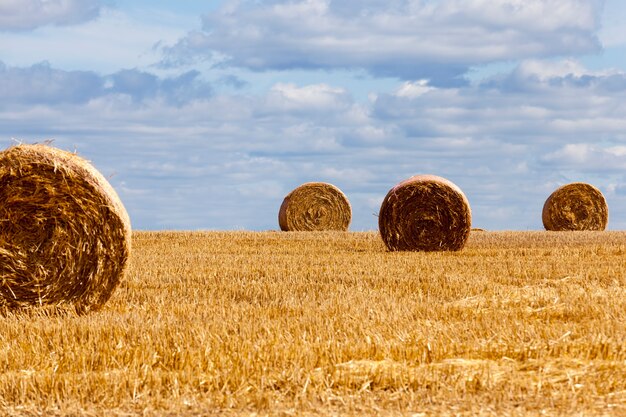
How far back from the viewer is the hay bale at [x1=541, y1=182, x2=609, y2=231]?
28219 millimetres

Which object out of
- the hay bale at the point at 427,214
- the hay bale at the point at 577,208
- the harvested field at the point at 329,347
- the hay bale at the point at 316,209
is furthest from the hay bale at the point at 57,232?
the hay bale at the point at 577,208

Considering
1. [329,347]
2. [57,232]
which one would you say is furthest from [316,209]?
[329,347]

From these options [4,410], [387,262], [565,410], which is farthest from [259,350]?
[387,262]

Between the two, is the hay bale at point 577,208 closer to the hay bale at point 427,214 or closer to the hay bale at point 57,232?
the hay bale at point 427,214

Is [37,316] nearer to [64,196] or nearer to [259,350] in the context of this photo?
[64,196]

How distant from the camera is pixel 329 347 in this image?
7332 mm

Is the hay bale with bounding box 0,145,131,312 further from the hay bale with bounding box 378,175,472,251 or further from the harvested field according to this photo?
the hay bale with bounding box 378,175,472,251

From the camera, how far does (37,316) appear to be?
32.3 ft

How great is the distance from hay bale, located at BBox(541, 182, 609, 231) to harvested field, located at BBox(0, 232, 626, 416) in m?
15.4

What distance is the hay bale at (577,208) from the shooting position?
28219 mm

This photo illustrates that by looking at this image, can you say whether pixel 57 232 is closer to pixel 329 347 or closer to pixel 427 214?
pixel 329 347

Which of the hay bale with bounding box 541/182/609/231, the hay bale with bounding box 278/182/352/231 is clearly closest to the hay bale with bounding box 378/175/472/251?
the hay bale with bounding box 278/182/352/231

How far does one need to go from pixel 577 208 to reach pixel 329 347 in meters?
22.6

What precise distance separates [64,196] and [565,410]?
6.38 meters
